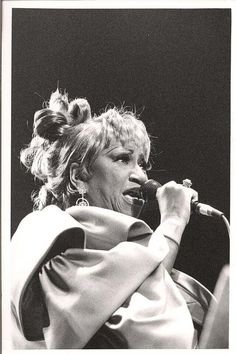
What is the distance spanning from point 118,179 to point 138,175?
0.22ft

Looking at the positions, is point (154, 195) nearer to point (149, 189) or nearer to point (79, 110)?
point (149, 189)

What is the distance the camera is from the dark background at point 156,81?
5.28ft

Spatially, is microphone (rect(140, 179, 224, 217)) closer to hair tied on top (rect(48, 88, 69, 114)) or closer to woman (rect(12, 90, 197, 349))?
woman (rect(12, 90, 197, 349))

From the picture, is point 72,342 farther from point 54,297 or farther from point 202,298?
point 202,298

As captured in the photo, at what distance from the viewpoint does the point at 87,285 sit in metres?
1.54

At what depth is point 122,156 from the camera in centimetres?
161

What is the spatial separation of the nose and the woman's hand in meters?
0.06

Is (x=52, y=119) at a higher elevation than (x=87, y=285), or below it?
higher

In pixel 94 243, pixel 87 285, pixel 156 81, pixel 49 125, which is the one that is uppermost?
pixel 156 81

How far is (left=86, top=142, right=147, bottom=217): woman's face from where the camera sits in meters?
1.60

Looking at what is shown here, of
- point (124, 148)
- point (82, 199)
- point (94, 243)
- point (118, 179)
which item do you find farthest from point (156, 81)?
point (94, 243)

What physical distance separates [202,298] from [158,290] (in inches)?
6.2

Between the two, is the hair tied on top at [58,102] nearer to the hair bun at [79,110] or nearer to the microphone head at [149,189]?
the hair bun at [79,110]

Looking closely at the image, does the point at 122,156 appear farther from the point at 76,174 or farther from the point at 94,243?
the point at 94,243
